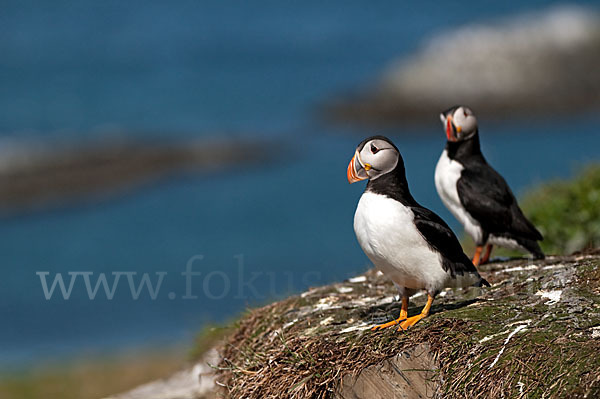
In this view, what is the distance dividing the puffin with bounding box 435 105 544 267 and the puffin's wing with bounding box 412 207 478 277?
74.6 inches

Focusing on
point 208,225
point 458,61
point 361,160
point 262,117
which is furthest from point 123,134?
point 361,160

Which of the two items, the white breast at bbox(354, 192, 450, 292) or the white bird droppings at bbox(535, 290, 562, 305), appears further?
the white bird droppings at bbox(535, 290, 562, 305)

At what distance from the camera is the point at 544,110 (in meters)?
27.3

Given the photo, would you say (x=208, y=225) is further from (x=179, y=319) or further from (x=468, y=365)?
(x=468, y=365)

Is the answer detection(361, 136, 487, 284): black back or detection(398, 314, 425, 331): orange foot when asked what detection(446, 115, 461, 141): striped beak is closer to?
detection(361, 136, 487, 284): black back

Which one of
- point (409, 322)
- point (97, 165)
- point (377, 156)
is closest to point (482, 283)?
point (409, 322)

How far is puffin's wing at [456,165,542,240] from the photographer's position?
7.11m

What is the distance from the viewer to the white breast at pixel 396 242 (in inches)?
196

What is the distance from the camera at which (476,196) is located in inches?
280

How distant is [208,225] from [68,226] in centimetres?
395

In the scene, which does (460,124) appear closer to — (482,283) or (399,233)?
(482,283)

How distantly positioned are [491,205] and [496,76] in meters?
22.5

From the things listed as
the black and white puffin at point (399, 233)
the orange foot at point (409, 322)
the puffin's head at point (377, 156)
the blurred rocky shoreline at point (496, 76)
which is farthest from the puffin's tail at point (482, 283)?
the blurred rocky shoreline at point (496, 76)

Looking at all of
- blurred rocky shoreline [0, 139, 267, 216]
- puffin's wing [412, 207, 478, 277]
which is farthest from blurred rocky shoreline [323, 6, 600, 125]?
puffin's wing [412, 207, 478, 277]
